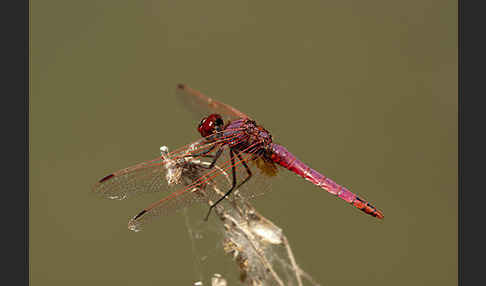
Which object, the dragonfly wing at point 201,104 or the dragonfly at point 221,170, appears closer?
the dragonfly at point 221,170

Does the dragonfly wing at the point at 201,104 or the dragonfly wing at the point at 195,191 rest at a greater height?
the dragonfly wing at the point at 201,104

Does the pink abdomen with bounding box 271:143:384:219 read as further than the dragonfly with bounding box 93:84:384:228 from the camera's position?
Yes

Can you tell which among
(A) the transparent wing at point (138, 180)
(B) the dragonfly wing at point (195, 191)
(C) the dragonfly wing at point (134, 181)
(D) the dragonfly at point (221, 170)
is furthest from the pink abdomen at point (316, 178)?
(C) the dragonfly wing at point (134, 181)

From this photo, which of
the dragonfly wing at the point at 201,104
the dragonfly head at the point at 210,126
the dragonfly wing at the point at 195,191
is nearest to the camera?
the dragonfly wing at the point at 195,191

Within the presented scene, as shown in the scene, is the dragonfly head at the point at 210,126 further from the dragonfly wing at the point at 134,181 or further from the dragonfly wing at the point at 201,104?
the dragonfly wing at the point at 134,181

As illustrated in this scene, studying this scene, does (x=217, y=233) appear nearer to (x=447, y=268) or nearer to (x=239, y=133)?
(x=239, y=133)

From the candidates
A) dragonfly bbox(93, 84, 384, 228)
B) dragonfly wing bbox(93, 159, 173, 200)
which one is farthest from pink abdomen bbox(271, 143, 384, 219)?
dragonfly wing bbox(93, 159, 173, 200)

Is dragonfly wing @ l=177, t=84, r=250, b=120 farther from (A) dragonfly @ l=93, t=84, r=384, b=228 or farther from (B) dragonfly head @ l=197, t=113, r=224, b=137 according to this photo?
(B) dragonfly head @ l=197, t=113, r=224, b=137

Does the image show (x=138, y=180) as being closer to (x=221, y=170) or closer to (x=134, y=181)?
(x=134, y=181)
